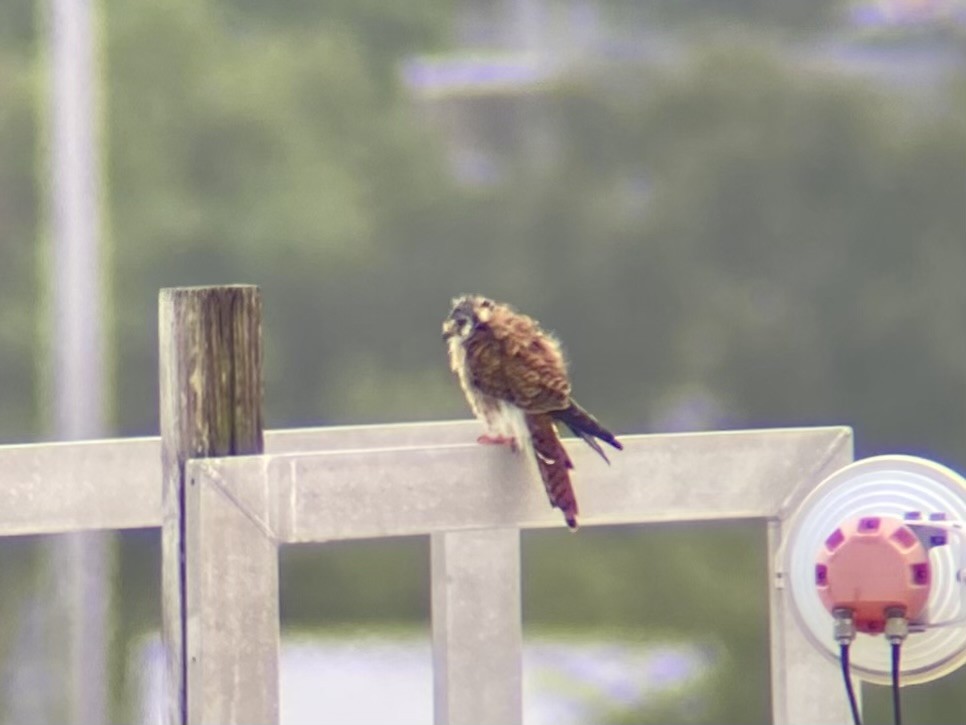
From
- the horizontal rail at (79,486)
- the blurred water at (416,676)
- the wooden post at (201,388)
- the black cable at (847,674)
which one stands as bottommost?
the blurred water at (416,676)

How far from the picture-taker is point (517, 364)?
7.86ft

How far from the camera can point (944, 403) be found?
4602 millimetres

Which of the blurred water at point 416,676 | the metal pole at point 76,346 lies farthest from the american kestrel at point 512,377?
the metal pole at point 76,346

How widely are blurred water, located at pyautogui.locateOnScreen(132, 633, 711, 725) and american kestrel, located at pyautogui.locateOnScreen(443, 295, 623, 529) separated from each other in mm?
892

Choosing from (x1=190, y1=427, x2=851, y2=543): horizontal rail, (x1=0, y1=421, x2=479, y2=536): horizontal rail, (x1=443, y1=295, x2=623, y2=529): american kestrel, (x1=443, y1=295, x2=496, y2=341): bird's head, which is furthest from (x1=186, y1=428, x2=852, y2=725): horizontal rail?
(x1=443, y1=295, x2=496, y2=341): bird's head

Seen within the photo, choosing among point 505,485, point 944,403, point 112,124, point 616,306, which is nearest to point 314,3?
point 112,124

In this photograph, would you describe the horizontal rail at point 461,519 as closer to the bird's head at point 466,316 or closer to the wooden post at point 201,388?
the wooden post at point 201,388

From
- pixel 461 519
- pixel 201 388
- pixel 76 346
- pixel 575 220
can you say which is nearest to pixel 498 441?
pixel 461 519

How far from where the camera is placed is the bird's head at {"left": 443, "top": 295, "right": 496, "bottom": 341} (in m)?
2.52

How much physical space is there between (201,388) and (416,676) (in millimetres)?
2207

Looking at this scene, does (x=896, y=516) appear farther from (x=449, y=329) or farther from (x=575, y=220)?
(x=575, y=220)

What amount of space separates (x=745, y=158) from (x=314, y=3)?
4.14 ft

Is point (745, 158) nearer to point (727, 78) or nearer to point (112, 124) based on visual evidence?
point (727, 78)

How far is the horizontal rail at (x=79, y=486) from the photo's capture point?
1.85 m
